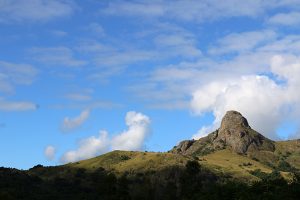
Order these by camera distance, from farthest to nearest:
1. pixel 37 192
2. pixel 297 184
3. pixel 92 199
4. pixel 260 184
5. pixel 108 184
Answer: pixel 37 192, pixel 92 199, pixel 108 184, pixel 260 184, pixel 297 184

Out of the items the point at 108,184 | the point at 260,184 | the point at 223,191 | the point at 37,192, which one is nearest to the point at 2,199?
the point at 108,184

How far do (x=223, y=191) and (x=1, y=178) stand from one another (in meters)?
120

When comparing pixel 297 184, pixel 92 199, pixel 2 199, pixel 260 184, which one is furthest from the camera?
pixel 92 199

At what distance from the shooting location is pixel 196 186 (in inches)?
4732

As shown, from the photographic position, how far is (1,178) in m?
197

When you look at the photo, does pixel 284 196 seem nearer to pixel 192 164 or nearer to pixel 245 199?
pixel 245 199

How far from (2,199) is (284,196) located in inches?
1871

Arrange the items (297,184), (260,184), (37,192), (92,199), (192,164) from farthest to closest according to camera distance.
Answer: (37,192) < (92,199) < (192,164) < (260,184) < (297,184)

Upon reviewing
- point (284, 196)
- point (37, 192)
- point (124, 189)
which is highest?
point (37, 192)

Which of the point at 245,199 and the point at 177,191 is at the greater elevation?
the point at 177,191

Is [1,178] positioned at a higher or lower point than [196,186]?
higher

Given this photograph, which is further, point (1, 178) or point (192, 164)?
point (1, 178)

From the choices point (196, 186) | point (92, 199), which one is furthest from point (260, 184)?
point (92, 199)

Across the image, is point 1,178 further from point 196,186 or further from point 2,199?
point 2,199
